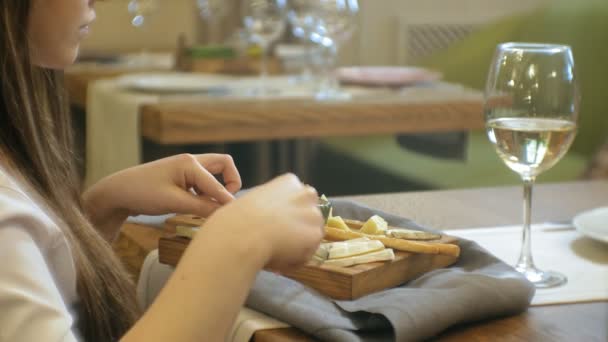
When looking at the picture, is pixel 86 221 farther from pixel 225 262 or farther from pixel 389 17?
pixel 389 17

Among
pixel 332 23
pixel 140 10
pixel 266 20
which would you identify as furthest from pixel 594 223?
pixel 140 10

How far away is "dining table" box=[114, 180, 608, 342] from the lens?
2.40 ft

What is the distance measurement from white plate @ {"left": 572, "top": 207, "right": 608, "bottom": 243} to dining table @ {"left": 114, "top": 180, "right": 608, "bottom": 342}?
0.05 ft

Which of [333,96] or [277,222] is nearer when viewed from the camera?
[277,222]

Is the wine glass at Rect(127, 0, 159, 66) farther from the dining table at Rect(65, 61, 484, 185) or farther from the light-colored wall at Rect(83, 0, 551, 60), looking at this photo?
the light-colored wall at Rect(83, 0, 551, 60)

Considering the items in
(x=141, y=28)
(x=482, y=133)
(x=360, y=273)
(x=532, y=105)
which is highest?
(x=532, y=105)

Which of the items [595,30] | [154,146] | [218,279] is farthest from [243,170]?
[218,279]

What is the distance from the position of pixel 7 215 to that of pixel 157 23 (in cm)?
351

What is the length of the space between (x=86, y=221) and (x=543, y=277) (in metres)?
0.41

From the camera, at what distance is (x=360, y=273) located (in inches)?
29.6

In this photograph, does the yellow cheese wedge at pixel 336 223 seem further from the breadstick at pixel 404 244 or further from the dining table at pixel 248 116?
→ the dining table at pixel 248 116

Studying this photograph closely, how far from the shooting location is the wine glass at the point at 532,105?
2.84 feet

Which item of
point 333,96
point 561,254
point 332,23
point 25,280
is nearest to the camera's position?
point 25,280

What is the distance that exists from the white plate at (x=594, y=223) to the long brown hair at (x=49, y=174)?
17.8 inches
